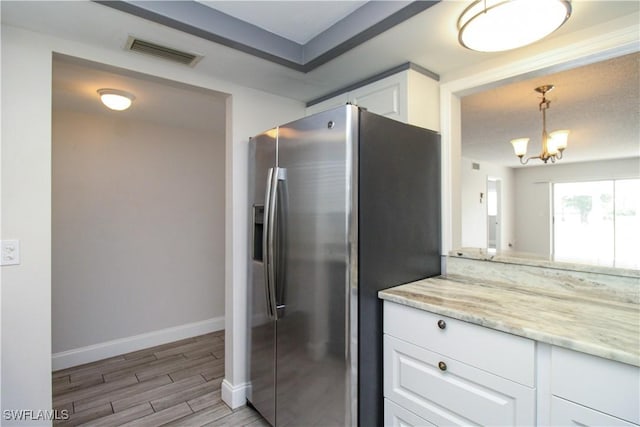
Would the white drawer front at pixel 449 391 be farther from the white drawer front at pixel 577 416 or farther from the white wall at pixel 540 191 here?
the white wall at pixel 540 191

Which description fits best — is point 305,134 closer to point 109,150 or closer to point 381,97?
point 381,97

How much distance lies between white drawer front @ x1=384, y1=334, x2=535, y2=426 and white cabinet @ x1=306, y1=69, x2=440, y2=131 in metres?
1.28

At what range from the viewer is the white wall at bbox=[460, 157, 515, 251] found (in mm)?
5746

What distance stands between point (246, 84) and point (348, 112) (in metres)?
1.12

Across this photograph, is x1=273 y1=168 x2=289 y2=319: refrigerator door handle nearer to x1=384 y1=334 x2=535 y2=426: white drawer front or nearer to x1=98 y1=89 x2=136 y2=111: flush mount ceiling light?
x1=384 y1=334 x2=535 y2=426: white drawer front

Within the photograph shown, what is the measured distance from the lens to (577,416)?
98 cm

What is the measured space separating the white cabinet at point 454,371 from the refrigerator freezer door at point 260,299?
2.43 ft

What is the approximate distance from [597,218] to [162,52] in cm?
806

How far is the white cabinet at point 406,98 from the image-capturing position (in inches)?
73.5

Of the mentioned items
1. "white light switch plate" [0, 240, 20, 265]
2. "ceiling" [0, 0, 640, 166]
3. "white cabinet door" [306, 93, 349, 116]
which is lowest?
"white light switch plate" [0, 240, 20, 265]

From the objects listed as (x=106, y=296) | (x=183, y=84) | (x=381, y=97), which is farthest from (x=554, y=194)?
(x=106, y=296)

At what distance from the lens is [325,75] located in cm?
207

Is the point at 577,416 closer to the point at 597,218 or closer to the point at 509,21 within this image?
the point at 509,21

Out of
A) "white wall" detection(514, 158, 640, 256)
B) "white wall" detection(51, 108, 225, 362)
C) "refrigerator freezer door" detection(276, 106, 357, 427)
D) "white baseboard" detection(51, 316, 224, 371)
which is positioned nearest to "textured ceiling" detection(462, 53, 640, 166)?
"white wall" detection(514, 158, 640, 256)
